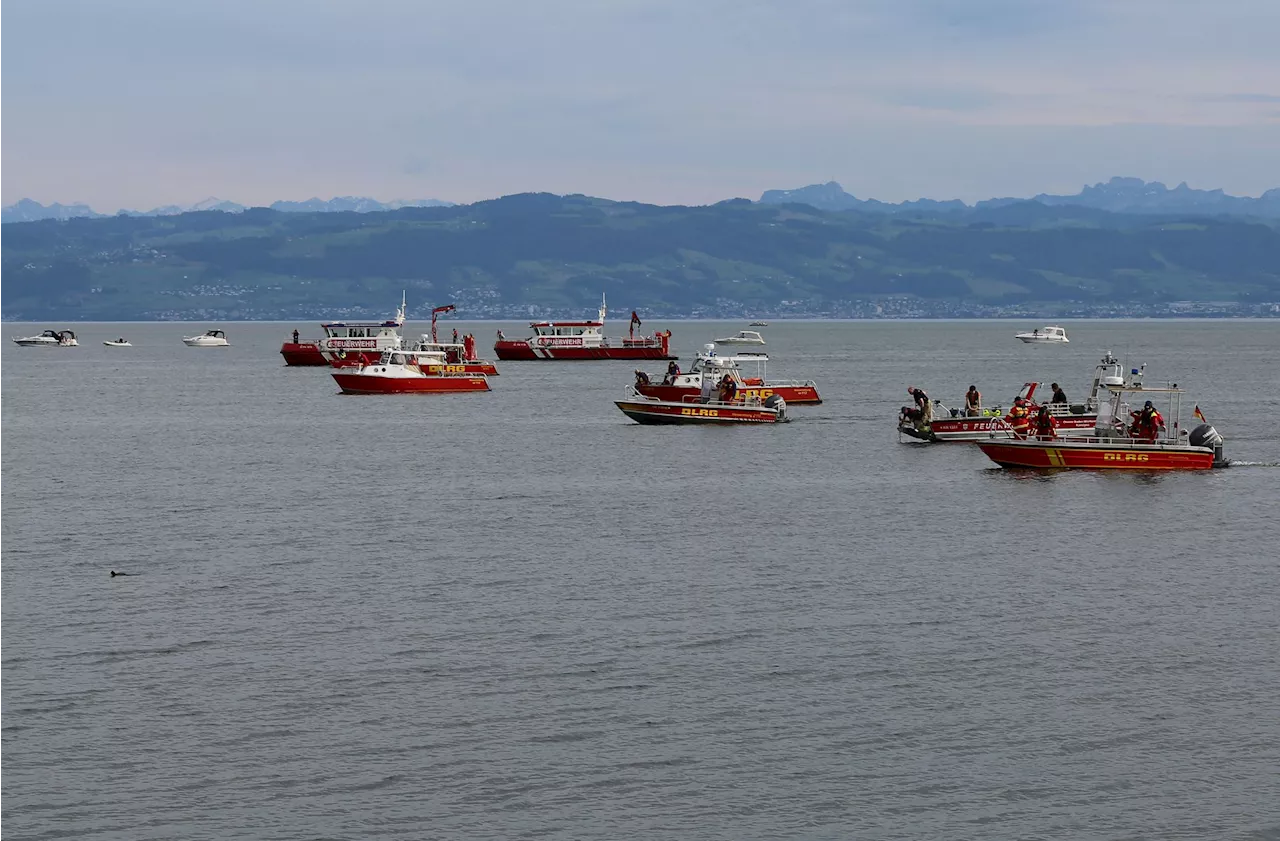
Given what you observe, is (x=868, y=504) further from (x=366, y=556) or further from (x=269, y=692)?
(x=269, y=692)

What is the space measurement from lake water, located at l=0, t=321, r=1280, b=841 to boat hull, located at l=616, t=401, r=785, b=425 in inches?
1056

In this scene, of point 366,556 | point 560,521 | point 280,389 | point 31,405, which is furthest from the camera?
point 280,389

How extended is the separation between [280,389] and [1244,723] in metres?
144

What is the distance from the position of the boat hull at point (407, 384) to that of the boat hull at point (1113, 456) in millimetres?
79513

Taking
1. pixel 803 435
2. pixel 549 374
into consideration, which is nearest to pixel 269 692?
pixel 803 435

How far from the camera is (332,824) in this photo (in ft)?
97.9

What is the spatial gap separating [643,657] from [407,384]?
365ft

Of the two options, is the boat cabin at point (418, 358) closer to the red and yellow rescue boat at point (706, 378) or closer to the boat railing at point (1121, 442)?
the red and yellow rescue boat at point (706, 378)


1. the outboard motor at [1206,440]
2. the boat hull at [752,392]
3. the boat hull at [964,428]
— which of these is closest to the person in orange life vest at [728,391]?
the boat hull at [752,392]

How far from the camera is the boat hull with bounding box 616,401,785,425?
110125 millimetres

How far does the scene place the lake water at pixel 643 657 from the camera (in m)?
31.0

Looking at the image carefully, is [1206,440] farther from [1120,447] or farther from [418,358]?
[418,358]

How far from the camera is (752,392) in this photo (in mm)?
118625

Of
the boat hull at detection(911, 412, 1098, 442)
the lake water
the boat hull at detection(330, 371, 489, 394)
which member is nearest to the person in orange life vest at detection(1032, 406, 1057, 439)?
the lake water
